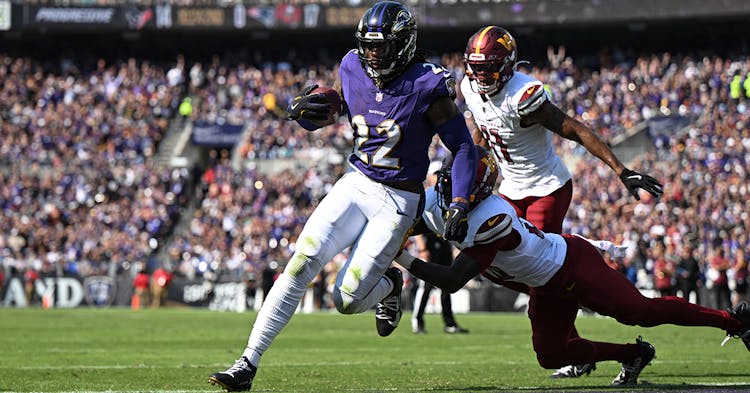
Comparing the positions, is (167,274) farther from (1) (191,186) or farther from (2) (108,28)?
(2) (108,28)

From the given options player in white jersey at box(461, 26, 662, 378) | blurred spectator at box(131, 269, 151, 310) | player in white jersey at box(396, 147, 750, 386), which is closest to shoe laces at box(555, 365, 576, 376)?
player in white jersey at box(461, 26, 662, 378)

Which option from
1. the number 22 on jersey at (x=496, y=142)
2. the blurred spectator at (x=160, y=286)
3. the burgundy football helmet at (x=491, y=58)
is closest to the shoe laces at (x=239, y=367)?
the burgundy football helmet at (x=491, y=58)

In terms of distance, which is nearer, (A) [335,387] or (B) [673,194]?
(A) [335,387]

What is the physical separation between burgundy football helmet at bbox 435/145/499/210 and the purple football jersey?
0.45 ft

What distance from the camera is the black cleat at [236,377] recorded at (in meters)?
6.60

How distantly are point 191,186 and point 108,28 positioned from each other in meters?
8.92

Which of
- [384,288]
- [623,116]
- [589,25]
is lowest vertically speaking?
[384,288]

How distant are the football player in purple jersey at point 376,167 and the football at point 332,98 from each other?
4cm

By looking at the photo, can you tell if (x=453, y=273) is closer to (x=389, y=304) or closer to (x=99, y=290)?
(x=389, y=304)

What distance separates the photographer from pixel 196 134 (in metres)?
38.4

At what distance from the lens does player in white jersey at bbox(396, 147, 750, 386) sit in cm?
704

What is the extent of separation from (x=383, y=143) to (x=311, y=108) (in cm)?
49

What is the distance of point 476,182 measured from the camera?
23.4 feet

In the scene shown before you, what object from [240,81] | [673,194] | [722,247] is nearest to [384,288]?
[722,247]
